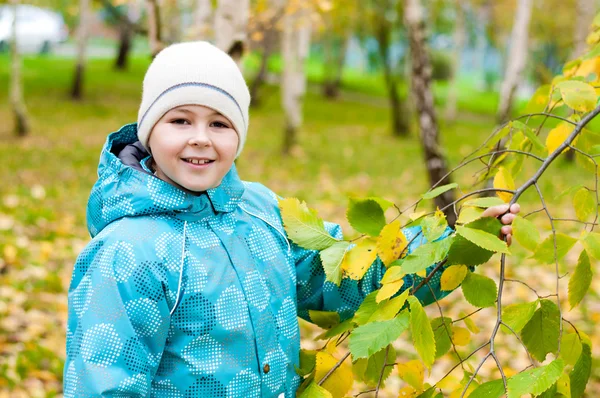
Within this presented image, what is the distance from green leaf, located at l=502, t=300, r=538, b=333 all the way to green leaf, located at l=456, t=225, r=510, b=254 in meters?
0.17

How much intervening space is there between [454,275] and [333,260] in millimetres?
254

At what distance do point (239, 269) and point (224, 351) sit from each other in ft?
0.62

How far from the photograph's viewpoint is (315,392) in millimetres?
1471

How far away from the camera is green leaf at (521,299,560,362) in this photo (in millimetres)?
A: 1342

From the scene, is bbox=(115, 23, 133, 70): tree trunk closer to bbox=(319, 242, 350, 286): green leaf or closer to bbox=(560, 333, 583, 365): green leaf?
bbox=(319, 242, 350, 286): green leaf

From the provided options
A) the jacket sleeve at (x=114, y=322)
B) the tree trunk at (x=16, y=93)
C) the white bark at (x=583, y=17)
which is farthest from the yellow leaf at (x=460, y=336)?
the tree trunk at (x=16, y=93)

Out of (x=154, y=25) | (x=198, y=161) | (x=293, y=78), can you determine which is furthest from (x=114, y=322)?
(x=293, y=78)

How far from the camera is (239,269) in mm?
1568

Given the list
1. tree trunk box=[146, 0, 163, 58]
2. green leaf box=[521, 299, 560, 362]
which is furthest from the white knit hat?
tree trunk box=[146, 0, 163, 58]

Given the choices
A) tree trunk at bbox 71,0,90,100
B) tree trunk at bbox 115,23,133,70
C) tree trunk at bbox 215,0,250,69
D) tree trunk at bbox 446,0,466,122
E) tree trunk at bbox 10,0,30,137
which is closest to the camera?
tree trunk at bbox 215,0,250,69

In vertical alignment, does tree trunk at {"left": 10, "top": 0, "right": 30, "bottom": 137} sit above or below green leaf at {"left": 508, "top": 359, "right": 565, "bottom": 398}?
below

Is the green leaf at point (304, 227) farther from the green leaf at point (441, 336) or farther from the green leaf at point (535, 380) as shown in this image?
the green leaf at point (535, 380)

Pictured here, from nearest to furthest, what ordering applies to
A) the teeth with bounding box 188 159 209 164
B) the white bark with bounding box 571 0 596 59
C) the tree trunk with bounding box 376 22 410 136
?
the teeth with bounding box 188 159 209 164 → the white bark with bounding box 571 0 596 59 → the tree trunk with bounding box 376 22 410 136

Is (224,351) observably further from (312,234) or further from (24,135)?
(24,135)
